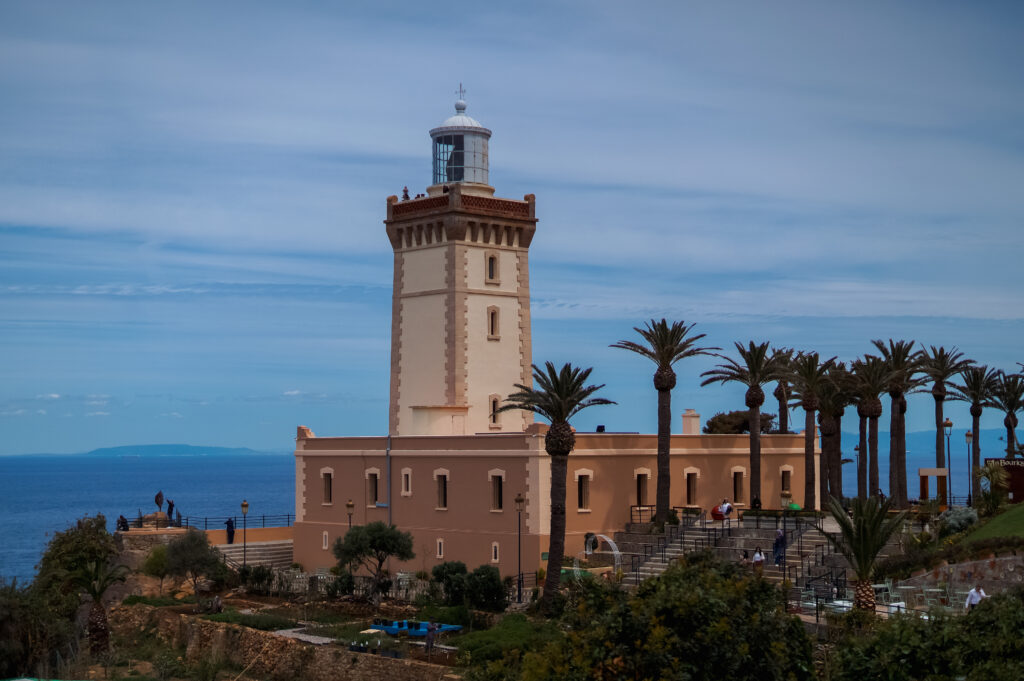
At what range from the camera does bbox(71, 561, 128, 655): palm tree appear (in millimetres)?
39469

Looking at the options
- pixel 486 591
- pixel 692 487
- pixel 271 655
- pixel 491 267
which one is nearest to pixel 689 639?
pixel 486 591

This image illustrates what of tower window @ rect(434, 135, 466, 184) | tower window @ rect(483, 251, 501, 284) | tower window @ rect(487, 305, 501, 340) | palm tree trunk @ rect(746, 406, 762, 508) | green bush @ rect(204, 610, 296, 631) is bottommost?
green bush @ rect(204, 610, 296, 631)

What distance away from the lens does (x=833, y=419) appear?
51.1 meters

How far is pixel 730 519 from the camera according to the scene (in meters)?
44.8

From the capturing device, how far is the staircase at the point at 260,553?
50438mm

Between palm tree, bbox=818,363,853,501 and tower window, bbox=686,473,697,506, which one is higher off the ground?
palm tree, bbox=818,363,853,501

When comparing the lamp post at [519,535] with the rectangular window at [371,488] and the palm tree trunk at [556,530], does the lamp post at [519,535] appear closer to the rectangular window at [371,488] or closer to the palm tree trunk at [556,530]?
the palm tree trunk at [556,530]

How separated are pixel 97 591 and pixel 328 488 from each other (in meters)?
11.7

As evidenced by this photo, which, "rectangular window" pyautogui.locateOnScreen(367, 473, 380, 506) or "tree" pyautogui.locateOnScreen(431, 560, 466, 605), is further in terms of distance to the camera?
"rectangular window" pyautogui.locateOnScreen(367, 473, 380, 506)

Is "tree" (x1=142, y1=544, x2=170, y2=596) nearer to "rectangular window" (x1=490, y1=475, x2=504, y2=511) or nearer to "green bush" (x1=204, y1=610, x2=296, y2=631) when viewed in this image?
"green bush" (x1=204, y1=610, x2=296, y2=631)

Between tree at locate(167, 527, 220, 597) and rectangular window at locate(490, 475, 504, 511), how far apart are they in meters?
10.5

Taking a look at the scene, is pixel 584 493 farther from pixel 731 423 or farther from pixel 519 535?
pixel 731 423

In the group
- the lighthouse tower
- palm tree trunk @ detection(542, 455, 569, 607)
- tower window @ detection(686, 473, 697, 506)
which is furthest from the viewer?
the lighthouse tower

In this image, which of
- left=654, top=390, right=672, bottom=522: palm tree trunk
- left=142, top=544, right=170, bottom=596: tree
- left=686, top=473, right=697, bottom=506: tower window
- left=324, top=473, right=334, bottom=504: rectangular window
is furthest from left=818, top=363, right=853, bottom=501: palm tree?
left=142, top=544, right=170, bottom=596: tree
